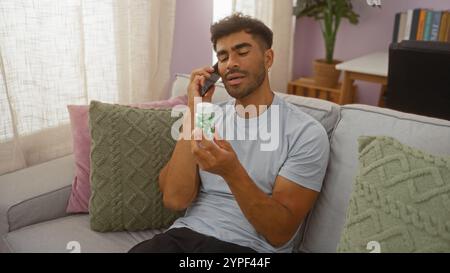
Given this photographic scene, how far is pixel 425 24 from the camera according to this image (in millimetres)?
2781

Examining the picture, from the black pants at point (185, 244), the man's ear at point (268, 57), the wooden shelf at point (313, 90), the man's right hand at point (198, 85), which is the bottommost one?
the black pants at point (185, 244)

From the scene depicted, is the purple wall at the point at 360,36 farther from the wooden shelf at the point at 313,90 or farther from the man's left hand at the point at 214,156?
the man's left hand at the point at 214,156

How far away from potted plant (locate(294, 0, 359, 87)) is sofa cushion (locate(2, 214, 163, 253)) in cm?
222

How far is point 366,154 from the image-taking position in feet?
3.43

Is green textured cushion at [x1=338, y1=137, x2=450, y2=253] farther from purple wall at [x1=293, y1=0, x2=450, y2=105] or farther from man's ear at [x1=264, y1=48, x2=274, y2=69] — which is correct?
purple wall at [x1=293, y1=0, x2=450, y2=105]

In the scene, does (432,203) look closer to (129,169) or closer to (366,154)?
(366,154)

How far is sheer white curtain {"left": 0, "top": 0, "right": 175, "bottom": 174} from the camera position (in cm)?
151

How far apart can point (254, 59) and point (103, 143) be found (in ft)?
1.83

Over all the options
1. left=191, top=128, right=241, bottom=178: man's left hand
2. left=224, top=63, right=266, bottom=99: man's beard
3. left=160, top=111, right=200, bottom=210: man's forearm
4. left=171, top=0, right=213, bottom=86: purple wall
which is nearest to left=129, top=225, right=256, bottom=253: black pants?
left=160, top=111, right=200, bottom=210: man's forearm

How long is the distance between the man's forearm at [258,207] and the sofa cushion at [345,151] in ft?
0.54

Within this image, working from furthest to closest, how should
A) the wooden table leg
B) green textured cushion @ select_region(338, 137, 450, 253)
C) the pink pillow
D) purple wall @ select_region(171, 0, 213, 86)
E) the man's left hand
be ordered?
1. the wooden table leg
2. purple wall @ select_region(171, 0, 213, 86)
3. the pink pillow
4. the man's left hand
5. green textured cushion @ select_region(338, 137, 450, 253)

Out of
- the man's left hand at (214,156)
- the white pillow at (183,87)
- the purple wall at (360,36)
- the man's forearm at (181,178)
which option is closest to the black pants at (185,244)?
the man's forearm at (181,178)

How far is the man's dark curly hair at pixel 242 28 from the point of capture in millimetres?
1327
